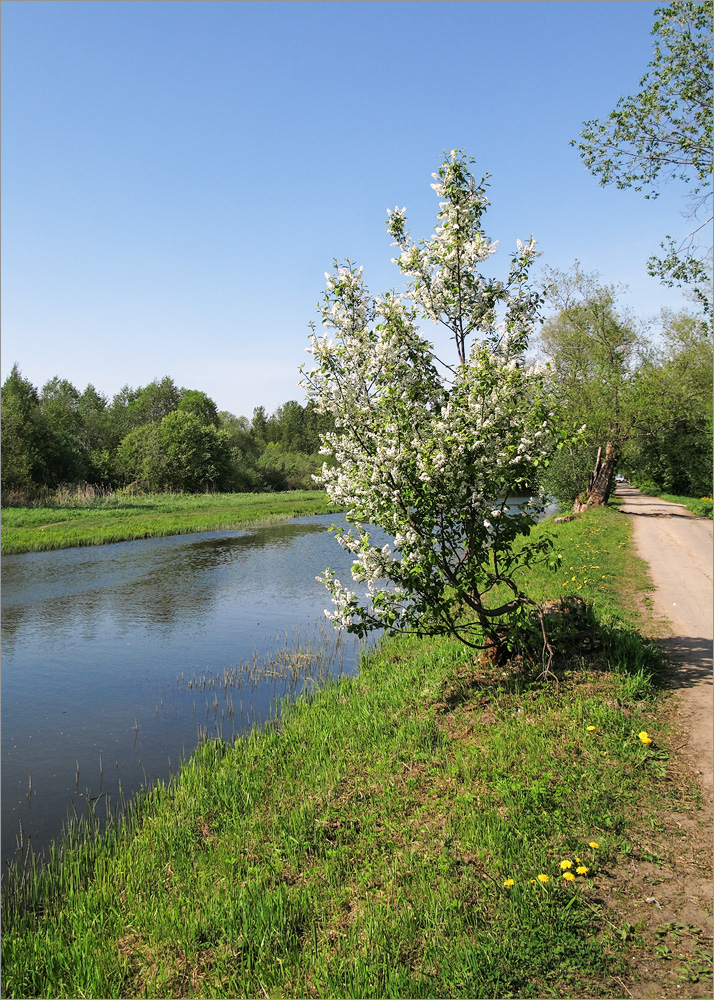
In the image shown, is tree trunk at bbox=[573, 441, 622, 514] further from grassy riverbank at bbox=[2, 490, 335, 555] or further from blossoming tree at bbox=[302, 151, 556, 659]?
blossoming tree at bbox=[302, 151, 556, 659]

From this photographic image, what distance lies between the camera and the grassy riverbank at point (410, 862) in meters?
4.13

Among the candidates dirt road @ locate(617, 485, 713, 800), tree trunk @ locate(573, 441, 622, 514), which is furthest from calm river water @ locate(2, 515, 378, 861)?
tree trunk @ locate(573, 441, 622, 514)

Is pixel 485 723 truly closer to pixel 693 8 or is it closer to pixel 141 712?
pixel 141 712

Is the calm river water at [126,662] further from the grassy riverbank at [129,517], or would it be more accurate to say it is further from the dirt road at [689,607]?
the dirt road at [689,607]

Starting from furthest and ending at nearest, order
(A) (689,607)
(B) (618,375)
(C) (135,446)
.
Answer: (C) (135,446), (B) (618,375), (A) (689,607)

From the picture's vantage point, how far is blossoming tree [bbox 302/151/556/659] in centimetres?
749

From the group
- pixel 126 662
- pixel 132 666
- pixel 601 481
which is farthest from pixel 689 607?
pixel 601 481

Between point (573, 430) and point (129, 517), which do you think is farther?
point (129, 517)

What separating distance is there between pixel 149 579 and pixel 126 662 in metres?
9.35

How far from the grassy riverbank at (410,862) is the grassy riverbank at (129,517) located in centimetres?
2569

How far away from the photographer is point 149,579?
73.8ft

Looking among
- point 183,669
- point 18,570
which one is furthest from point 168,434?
point 183,669

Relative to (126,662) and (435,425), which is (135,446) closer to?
(126,662)

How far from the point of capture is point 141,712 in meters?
10.6
